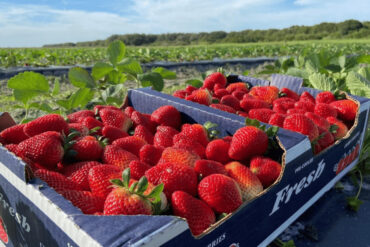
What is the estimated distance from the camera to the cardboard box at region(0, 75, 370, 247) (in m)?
0.69

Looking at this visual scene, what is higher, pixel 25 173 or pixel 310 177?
pixel 25 173

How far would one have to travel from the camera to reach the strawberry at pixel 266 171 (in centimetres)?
118

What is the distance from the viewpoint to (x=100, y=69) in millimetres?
2268

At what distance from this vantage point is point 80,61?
373 inches

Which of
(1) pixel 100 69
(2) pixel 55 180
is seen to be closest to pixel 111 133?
(2) pixel 55 180

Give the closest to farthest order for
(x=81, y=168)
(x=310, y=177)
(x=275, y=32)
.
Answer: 1. (x=81, y=168)
2. (x=310, y=177)
3. (x=275, y=32)

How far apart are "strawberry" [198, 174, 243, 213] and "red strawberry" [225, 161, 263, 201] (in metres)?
0.07

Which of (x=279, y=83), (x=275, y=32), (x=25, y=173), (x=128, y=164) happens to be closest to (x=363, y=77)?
(x=279, y=83)

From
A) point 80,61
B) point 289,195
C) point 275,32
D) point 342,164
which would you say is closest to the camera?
point 289,195

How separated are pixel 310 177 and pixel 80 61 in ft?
30.0

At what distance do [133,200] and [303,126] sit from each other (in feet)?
3.08

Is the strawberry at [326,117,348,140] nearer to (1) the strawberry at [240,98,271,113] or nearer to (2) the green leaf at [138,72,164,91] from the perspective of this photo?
(1) the strawberry at [240,98,271,113]

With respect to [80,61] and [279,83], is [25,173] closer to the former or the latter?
[279,83]

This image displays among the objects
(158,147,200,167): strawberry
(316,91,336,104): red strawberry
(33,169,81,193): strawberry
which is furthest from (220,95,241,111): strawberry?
(33,169,81,193): strawberry
